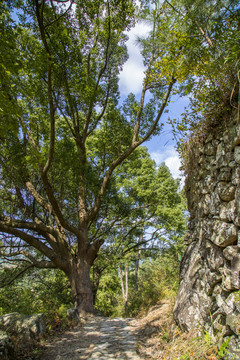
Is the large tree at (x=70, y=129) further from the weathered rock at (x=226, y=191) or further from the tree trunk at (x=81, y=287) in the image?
the weathered rock at (x=226, y=191)

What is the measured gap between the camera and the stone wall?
2637 mm

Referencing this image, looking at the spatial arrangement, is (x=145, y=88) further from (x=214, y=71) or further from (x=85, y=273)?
(x=85, y=273)

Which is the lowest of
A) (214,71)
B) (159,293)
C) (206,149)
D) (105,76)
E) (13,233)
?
(159,293)

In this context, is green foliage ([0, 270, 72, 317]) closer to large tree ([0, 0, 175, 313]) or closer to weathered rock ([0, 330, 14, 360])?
large tree ([0, 0, 175, 313])

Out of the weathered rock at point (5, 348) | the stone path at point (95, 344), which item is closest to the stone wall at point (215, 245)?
the stone path at point (95, 344)

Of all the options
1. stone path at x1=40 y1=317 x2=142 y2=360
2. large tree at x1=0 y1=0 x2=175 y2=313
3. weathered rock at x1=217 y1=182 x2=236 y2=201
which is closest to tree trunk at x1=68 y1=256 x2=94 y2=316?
large tree at x1=0 y1=0 x2=175 y2=313

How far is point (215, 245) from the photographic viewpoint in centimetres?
320

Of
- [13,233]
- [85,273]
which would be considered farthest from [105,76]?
[85,273]

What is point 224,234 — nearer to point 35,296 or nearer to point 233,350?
point 233,350

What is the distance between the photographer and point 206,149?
4.09 metres

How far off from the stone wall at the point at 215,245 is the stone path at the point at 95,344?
1.14m

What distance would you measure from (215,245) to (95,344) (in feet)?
9.85

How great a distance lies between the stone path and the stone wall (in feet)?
3.75

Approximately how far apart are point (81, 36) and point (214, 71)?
5111mm
